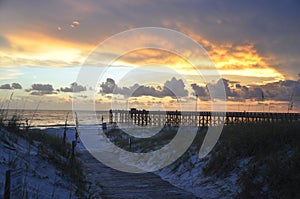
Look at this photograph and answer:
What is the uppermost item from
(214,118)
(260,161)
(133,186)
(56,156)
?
(56,156)

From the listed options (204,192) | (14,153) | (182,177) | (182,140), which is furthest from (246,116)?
(14,153)

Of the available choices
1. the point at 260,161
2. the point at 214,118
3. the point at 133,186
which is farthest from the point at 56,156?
the point at 214,118

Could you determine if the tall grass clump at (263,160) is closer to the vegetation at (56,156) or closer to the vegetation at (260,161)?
the vegetation at (260,161)

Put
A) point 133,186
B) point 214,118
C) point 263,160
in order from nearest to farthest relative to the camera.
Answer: point 263,160 → point 133,186 → point 214,118

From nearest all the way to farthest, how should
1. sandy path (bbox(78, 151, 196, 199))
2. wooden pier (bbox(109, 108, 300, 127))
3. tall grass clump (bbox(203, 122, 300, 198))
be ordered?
tall grass clump (bbox(203, 122, 300, 198)) → sandy path (bbox(78, 151, 196, 199)) → wooden pier (bbox(109, 108, 300, 127))

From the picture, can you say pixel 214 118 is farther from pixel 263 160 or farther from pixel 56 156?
pixel 56 156

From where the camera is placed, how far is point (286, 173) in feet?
27.9

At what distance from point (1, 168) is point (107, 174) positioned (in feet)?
27.7

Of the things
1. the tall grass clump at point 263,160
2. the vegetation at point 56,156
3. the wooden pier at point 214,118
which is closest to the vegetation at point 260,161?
the tall grass clump at point 263,160

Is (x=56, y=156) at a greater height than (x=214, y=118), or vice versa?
(x=56, y=156)

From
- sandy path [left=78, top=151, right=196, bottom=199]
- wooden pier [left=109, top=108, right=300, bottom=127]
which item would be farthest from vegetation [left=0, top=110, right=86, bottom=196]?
wooden pier [left=109, top=108, right=300, bottom=127]

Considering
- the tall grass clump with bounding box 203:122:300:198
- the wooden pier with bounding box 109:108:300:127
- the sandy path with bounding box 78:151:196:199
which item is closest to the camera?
the tall grass clump with bounding box 203:122:300:198

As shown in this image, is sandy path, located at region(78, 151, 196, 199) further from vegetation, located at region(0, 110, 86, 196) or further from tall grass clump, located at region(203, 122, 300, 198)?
tall grass clump, located at region(203, 122, 300, 198)

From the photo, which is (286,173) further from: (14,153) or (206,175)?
(14,153)
